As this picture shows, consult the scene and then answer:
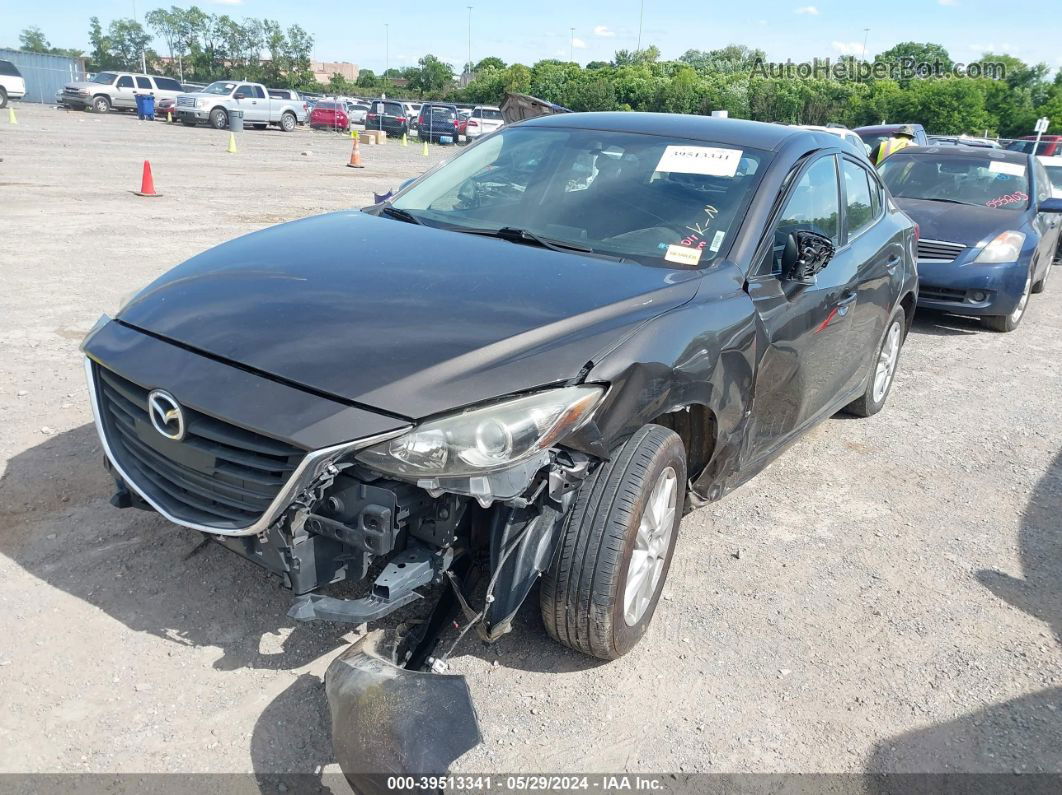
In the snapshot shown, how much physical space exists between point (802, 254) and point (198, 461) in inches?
93.5

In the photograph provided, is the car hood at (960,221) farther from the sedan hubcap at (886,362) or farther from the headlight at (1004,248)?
the sedan hubcap at (886,362)

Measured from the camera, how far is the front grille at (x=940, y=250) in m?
8.02

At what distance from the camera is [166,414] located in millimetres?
2486

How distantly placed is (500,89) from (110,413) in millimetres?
66334

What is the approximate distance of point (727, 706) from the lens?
2820 millimetres

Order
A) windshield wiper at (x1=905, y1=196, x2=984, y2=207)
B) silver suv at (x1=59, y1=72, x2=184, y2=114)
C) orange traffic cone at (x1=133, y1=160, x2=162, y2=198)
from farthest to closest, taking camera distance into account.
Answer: silver suv at (x1=59, y1=72, x2=184, y2=114) → orange traffic cone at (x1=133, y1=160, x2=162, y2=198) → windshield wiper at (x1=905, y1=196, x2=984, y2=207)

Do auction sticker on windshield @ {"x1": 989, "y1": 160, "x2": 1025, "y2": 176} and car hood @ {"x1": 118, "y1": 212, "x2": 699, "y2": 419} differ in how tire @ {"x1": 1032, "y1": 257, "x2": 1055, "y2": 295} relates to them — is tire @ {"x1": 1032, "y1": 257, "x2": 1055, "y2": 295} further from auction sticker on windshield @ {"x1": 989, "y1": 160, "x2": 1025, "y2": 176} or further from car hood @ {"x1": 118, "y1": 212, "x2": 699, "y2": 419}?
car hood @ {"x1": 118, "y1": 212, "x2": 699, "y2": 419}

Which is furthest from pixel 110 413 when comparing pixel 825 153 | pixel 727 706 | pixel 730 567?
pixel 825 153

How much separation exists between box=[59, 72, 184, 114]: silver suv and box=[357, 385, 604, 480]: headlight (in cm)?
3951

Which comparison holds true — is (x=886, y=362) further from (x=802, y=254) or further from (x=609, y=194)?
(x=609, y=194)

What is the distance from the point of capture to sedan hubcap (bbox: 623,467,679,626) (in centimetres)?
282

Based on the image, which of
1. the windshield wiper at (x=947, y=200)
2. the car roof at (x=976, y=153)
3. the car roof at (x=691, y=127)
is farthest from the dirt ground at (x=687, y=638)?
the car roof at (x=976, y=153)

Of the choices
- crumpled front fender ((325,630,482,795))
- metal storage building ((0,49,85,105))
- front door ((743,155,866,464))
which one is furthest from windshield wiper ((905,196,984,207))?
metal storage building ((0,49,85,105))

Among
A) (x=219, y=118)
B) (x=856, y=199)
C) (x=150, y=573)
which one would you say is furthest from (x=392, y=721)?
(x=219, y=118)
